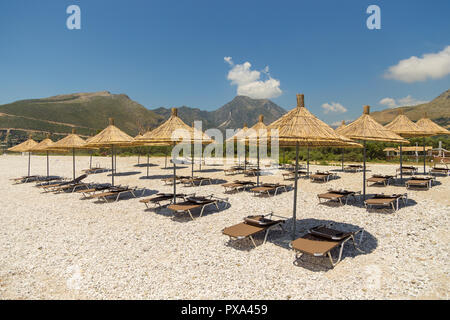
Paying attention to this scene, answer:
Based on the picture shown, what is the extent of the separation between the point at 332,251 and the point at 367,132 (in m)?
4.13

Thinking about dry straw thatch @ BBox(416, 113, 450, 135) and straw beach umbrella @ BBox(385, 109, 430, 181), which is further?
dry straw thatch @ BBox(416, 113, 450, 135)

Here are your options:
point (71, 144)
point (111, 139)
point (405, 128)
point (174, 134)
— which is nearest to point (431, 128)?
point (405, 128)

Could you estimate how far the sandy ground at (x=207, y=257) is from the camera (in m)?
3.66

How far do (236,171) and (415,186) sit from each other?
9917 millimetres

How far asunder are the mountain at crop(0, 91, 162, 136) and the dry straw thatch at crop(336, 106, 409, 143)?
5635cm

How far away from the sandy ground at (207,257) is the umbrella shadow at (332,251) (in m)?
0.02

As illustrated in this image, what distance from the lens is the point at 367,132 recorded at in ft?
24.3

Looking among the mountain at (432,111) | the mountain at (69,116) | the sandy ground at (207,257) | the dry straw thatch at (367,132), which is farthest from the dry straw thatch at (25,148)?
the mountain at (432,111)

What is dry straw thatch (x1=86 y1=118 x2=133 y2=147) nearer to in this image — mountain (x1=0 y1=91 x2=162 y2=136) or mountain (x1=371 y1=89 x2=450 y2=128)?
mountain (x1=0 y1=91 x2=162 y2=136)

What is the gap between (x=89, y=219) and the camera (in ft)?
23.9

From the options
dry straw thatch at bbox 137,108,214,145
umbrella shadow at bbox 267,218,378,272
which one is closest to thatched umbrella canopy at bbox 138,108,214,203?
dry straw thatch at bbox 137,108,214,145

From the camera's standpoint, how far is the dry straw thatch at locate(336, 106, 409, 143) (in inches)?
285

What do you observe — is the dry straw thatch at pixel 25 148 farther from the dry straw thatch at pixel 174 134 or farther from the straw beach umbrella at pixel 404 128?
the straw beach umbrella at pixel 404 128
